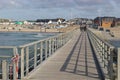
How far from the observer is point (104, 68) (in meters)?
14.6

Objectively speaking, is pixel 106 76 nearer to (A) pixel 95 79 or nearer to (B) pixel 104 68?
(A) pixel 95 79

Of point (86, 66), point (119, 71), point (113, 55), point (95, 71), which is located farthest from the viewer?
point (86, 66)

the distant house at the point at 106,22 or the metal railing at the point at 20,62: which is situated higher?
the metal railing at the point at 20,62

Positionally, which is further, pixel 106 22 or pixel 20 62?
pixel 106 22

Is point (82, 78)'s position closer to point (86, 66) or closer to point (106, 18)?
point (86, 66)

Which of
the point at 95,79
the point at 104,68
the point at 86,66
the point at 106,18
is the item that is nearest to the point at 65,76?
the point at 95,79

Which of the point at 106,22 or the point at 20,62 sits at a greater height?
the point at 20,62

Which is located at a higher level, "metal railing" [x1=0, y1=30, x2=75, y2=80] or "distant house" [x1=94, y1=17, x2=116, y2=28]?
"metal railing" [x1=0, y1=30, x2=75, y2=80]

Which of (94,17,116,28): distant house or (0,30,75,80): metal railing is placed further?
(94,17,116,28): distant house

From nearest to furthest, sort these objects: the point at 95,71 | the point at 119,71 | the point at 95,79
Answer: the point at 119,71 < the point at 95,79 < the point at 95,71

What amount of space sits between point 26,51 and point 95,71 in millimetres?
3211

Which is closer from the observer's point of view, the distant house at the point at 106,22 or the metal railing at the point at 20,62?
the metal railing at the point at 20,62

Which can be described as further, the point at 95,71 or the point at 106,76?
the point at 95,71

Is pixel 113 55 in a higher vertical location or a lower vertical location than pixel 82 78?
higher
